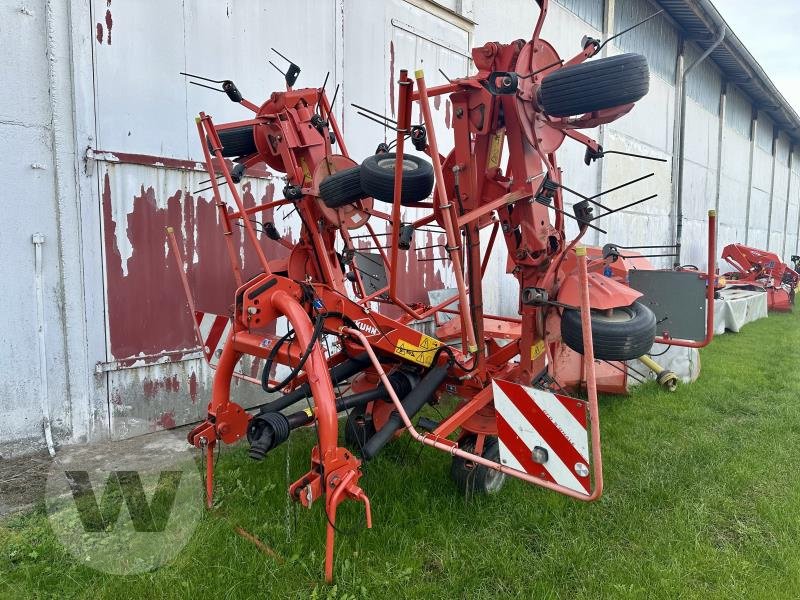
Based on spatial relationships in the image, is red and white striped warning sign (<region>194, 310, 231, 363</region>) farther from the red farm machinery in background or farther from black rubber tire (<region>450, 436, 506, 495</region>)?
the red farm machinery in background

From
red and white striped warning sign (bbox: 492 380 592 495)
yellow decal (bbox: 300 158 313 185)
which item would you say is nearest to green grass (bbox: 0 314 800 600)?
red and white striped warning sign (bbox: 492 380 592 495)

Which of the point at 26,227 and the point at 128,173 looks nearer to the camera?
the point at 26,227

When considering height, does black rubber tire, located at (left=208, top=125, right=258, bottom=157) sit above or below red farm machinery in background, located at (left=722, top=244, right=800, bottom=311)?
above

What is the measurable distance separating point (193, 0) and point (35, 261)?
2420 mm

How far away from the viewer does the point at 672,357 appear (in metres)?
5.92

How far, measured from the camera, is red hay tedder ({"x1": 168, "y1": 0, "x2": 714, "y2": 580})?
2.59 m

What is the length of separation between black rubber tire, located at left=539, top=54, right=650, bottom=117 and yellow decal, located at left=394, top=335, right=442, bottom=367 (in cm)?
153

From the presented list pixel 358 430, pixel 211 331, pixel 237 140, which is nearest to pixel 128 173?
pixel 237 140

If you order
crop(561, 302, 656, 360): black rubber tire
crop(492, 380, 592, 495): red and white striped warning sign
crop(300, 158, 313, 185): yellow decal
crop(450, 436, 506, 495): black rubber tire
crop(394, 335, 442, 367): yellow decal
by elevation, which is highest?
crop(300, 158, 313, 185): yellow decal

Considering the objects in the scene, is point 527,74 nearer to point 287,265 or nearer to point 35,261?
point 287,265

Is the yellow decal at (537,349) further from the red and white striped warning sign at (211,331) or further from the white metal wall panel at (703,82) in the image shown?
the white metal wall panel at (703,82)

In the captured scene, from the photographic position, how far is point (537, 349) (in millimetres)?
3295

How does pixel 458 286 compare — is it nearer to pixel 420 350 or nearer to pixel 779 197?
pixel 420 350

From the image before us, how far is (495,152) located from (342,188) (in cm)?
92
